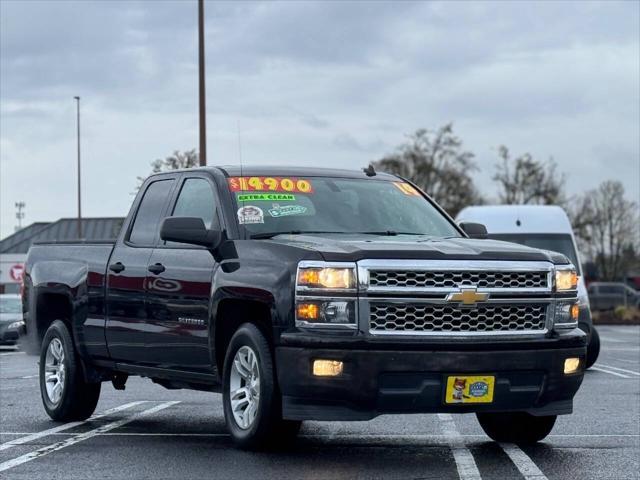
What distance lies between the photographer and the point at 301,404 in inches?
324

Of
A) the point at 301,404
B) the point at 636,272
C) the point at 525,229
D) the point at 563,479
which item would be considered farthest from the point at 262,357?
the point at 636,272

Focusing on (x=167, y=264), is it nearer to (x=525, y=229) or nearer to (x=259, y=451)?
(x=259, y=451)

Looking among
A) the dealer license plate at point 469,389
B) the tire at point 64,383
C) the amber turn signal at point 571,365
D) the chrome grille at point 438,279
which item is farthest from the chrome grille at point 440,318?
the tire at point 64,383

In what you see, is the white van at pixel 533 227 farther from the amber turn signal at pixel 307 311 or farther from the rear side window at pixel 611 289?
the rear side window at pixel 611 289

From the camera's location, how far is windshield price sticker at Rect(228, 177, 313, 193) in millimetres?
9656

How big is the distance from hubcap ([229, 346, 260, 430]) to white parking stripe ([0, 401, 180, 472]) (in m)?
1.29

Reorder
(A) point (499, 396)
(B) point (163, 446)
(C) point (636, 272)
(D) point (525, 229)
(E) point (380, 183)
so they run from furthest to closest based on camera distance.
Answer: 1. (C) point (636, 272)
2. (D) point (525, 229)
3. (E) point (380, 183)
4. (B) point (163, 446)
5. (A) point (499, 396)

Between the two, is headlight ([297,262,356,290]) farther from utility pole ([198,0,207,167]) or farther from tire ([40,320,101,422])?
utility pole ([198,0,207,167])

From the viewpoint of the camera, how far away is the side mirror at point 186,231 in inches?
356

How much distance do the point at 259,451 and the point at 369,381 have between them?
1133mm

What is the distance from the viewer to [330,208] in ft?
31.7

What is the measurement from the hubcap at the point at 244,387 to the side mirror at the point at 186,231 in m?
0.82

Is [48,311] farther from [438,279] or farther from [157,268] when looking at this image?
[438,279]

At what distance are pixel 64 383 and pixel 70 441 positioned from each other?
1547 millimetres
